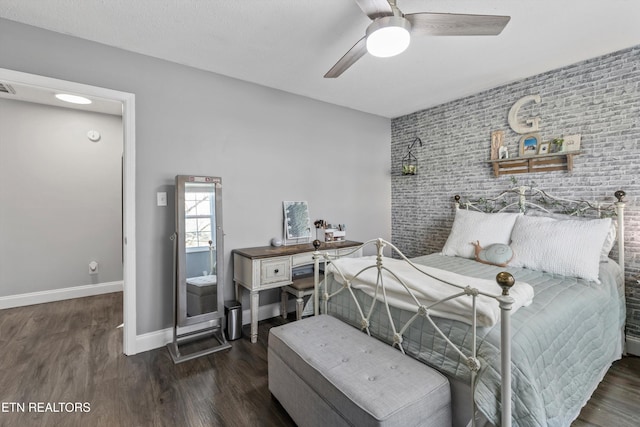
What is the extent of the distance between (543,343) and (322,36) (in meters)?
2.43

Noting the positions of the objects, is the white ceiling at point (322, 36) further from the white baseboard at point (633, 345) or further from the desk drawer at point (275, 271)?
the white baseboard at point (633, 345)

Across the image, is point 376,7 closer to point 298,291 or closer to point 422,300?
point 422,300

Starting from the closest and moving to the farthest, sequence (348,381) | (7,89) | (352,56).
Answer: (348,381), (352,56), (7,89)

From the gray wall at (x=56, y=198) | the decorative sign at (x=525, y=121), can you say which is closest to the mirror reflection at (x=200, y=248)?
the gray wall at (x=56, y=198)

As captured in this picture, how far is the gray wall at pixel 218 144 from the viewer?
2350 mm

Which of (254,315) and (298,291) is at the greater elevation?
(298,291)

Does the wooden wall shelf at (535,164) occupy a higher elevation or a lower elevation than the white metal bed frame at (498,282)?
higher

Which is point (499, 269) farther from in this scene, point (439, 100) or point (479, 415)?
point (439, 100)

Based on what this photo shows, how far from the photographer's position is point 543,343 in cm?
139

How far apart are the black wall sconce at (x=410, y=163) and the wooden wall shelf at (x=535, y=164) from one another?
3.31 feet

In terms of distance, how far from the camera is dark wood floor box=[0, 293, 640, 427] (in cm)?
176

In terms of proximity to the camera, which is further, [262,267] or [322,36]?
[262,267]

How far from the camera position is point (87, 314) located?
11.0 feet

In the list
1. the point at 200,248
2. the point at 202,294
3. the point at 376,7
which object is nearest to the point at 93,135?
the point at 200,248
